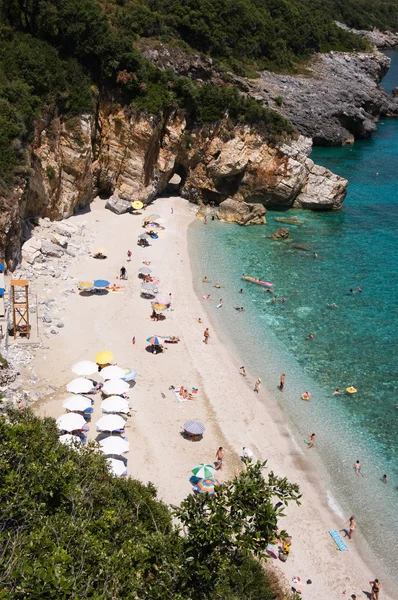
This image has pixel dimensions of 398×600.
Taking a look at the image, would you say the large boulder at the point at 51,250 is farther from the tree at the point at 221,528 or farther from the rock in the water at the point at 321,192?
the tree at the point at 221,528

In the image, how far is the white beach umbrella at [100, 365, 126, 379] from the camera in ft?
93.3

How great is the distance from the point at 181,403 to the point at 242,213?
25985 millimetres

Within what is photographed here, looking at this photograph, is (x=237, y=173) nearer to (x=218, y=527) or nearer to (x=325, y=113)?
(x=325, y=113)

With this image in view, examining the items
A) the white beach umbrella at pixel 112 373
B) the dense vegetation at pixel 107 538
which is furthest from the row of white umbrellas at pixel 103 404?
the dense vegetation at pixel 107 538

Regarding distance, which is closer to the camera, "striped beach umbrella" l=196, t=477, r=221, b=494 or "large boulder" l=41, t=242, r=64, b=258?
"striped beach umbrella" l=196, t=477, r=221, b=494

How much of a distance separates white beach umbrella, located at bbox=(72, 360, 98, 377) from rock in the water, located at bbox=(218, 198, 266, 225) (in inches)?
1006

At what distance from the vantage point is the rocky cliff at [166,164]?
146 feet

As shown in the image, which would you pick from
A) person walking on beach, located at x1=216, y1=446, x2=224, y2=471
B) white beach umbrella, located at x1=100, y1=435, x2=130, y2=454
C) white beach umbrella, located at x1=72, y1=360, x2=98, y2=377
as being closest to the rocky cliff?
white beach umbrella, located at x1=72, y1=360, x2=98, y2=377

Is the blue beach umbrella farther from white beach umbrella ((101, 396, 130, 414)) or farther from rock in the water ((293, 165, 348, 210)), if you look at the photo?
rock in the water ((293, 165, 348, 210))

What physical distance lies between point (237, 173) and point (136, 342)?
2510cm

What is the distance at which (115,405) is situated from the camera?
86.4 ft

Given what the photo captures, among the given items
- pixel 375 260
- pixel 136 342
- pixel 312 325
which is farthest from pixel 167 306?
pixel 375 260

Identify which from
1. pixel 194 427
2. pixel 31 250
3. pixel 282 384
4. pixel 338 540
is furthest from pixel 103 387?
pixel 31 250

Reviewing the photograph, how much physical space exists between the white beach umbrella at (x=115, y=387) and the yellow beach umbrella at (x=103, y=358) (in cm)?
196
